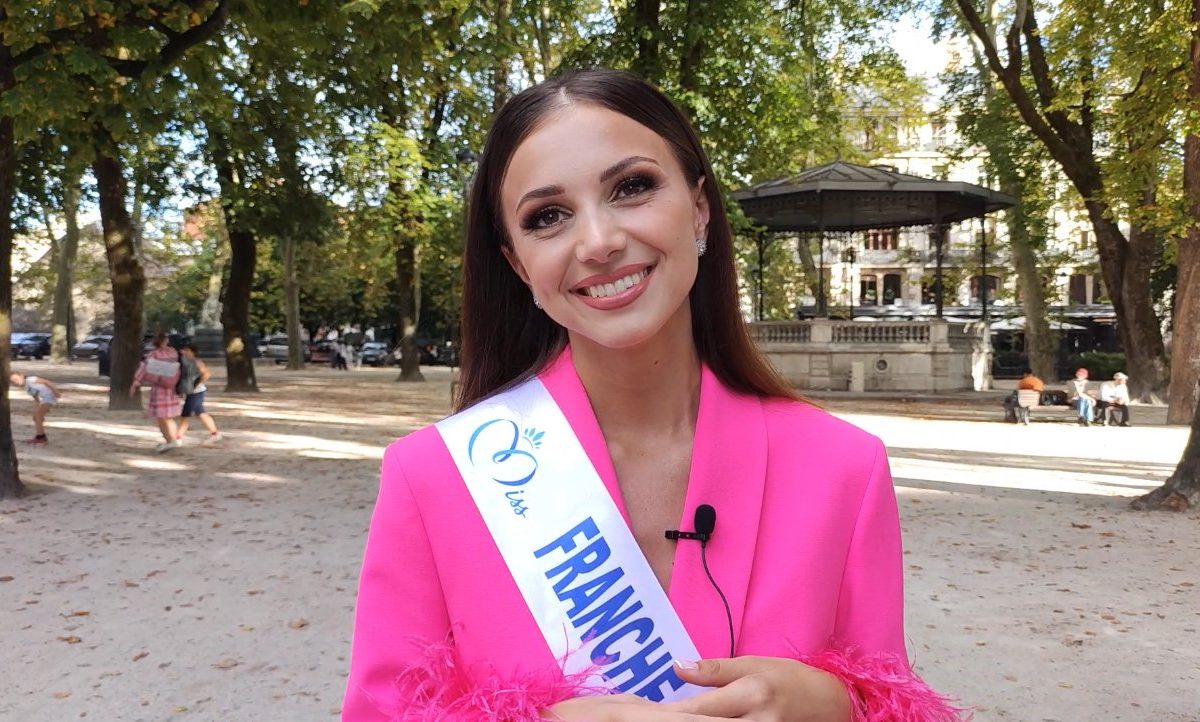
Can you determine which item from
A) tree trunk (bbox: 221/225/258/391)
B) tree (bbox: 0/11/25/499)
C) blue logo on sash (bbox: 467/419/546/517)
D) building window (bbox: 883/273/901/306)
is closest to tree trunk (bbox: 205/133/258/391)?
tree trunk (bbox: 221/225/258/391)

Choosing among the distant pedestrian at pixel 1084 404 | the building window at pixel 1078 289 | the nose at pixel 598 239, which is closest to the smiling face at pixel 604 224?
the nose at pixel 598 239

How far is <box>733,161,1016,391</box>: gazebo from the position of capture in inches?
997

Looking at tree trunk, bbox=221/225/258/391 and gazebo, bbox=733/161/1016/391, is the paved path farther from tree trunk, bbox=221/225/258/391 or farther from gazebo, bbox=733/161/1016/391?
gazebo, bbox=733/161/1016/391

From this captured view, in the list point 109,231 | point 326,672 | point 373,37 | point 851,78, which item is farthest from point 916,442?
point 851,78

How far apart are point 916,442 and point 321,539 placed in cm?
984

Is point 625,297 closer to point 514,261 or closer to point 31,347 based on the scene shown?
point 514,261

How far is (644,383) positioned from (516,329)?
346mm

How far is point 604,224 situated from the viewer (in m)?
1.57

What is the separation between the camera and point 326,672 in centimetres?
520

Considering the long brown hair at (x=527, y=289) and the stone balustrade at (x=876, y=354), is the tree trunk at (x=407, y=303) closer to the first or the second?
the stone balustrade at (x=876, y=354)

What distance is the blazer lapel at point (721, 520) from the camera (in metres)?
1.52

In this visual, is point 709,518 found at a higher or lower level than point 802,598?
higher

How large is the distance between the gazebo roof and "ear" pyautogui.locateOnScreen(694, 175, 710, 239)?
73.8 ft

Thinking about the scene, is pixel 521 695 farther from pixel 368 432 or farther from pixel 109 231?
pixel 109 231
